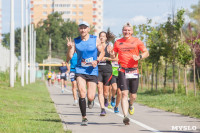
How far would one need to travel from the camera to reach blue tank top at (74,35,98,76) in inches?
388

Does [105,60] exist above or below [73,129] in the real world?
above

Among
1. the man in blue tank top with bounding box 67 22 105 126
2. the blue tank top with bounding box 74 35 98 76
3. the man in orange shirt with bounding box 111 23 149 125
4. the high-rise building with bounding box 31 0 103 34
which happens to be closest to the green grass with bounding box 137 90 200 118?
the man in orange shirt with bounding box 111 23 149 125

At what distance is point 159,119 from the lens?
1159 centimetres

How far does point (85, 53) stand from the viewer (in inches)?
388

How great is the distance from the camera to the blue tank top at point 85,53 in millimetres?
9844

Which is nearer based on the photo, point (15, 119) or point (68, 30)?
point (15, 119)

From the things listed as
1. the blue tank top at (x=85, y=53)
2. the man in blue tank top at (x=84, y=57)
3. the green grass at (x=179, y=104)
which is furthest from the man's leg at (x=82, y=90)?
the green grass at (x=179, y=104)

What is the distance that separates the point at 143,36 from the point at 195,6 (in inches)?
1739

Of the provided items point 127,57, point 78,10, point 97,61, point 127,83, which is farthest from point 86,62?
point 78,10

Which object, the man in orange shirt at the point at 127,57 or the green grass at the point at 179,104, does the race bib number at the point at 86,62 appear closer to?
the man in orange shirt at the point at 127,57

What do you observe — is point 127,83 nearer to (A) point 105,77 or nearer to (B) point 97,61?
(B) point 97,61

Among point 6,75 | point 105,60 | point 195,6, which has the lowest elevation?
point 6,75

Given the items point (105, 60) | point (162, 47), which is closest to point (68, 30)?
point (162, 47)

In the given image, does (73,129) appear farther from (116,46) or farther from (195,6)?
(195,6)
